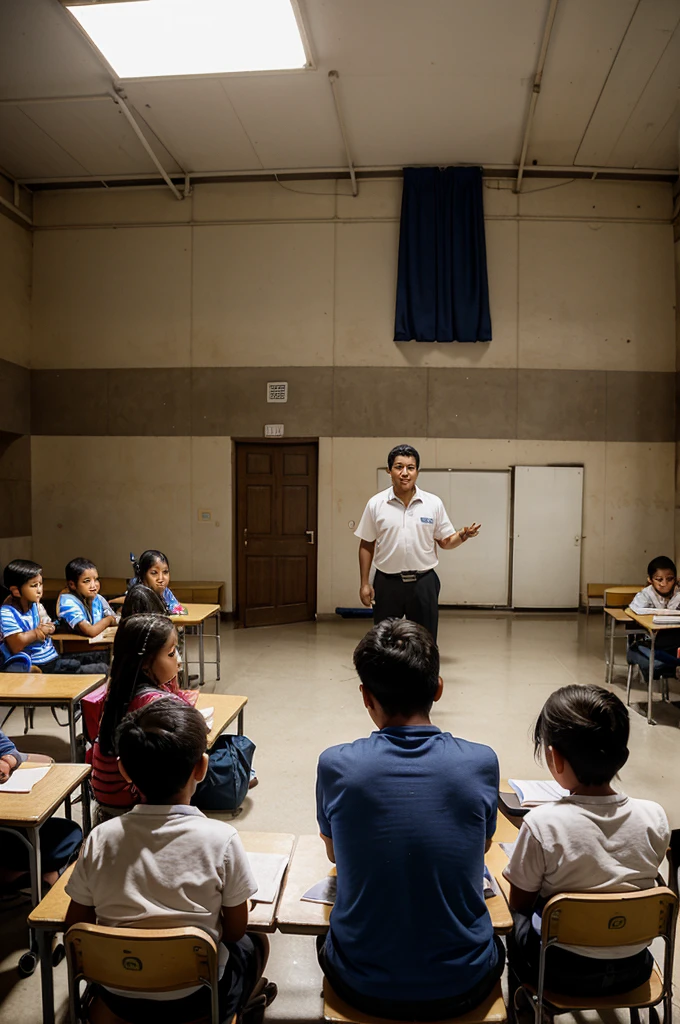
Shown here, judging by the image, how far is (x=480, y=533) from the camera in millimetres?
7762

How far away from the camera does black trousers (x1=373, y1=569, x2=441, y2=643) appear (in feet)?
14.2

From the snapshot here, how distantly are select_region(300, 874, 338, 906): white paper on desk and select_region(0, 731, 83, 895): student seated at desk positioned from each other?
1.01 meters

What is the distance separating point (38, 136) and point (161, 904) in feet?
25.7

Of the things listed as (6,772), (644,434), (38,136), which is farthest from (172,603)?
(644,434)

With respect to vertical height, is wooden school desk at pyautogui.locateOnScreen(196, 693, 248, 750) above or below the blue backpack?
above

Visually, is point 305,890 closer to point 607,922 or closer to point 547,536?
point 607,922

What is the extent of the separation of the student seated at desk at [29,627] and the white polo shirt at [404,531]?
1990 millimetres

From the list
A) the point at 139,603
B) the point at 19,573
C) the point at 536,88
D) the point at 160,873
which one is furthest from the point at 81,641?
the point at 536,88

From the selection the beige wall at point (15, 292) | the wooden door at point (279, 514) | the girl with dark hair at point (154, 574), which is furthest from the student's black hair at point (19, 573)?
the beige wall at point (15, 292)

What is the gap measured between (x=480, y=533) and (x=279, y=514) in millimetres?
2500

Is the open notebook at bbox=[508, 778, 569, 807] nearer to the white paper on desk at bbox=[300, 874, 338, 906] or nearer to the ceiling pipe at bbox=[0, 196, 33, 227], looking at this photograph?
the white paper on desk at bbox=[300, 874, 338, 906]

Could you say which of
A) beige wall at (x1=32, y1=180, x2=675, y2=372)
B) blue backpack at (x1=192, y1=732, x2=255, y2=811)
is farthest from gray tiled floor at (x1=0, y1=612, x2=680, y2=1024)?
beige wall at (x1=32, y1=180, x2=675, y2=372)

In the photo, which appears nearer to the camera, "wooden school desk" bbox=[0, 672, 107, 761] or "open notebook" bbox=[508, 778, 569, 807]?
"open notebook" bbox=[508, 778, 569, 807]

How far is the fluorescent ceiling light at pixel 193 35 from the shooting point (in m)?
4.78
